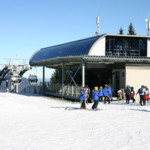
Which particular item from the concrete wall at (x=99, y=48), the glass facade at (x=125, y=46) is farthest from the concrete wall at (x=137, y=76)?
the glass facade at (x=125, y=46)

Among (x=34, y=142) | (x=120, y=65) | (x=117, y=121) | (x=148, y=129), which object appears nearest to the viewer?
(x=34, y=142)

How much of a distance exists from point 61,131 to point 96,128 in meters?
1.45

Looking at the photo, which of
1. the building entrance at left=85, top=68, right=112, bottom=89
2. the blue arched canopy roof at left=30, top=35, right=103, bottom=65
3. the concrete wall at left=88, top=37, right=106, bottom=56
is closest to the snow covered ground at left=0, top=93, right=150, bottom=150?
the concrete wall at left=88, top=37, right=106, bottom=56

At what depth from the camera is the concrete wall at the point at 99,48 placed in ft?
81.3

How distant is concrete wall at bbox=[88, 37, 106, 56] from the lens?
24.8 meters

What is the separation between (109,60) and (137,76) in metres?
2.85

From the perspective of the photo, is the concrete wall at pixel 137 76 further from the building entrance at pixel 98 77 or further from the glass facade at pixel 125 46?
the building entrance at pixel 98 77

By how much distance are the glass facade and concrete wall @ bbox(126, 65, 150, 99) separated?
297 cm

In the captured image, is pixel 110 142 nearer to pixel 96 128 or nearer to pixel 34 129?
pixel 96 128

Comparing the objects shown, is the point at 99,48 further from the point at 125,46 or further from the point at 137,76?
the point at 137,76

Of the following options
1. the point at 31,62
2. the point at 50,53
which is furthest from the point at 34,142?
the point at 31,62

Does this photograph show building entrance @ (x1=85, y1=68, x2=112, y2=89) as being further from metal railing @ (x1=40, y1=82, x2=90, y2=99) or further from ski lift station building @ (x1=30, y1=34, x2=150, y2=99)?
metal railing @ (x1=40, y1=82, x2=90, y2=99)

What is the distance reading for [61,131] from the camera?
11.3 metres

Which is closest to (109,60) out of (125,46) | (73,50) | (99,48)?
(99,48)
